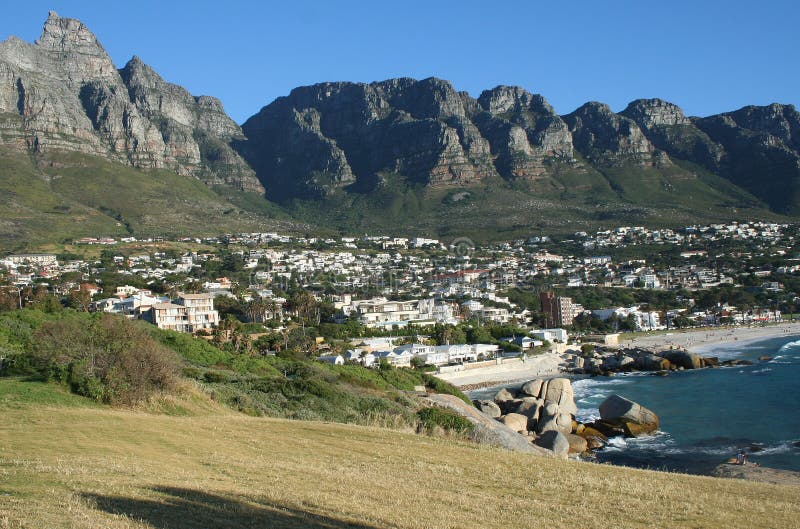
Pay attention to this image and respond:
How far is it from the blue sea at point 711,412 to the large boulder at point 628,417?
2.32 ft

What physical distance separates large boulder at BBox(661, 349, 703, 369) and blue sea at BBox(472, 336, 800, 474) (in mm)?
2016

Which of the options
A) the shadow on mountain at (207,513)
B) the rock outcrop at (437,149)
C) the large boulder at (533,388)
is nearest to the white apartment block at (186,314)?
the large boulder at (533,388)

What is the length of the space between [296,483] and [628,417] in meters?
28.9

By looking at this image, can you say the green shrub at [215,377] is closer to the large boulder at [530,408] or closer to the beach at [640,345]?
the large boulder at [530,408]

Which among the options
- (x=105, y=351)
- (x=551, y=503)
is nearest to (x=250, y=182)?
(x=105, y=351)

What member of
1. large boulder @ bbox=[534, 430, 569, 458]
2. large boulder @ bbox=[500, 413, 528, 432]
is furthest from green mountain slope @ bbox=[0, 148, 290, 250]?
large boulder @ bbox=[534, 430, 569, 458]

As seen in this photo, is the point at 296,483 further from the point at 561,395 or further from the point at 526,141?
the point at 526,141

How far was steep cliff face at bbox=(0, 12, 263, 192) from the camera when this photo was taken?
5463 inches

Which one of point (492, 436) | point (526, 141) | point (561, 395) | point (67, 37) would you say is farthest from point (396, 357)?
point (67, 37)

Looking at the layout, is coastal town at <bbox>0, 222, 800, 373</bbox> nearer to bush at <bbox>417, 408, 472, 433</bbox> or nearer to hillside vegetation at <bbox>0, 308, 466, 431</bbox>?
hillside vegetation at <bbox>0, 308, 466, 431</bbox>

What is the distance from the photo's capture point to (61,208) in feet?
378

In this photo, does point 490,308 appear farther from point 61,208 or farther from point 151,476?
point 151,476

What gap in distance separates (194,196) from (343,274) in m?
50.3

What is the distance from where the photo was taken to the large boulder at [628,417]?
36.9 meters
